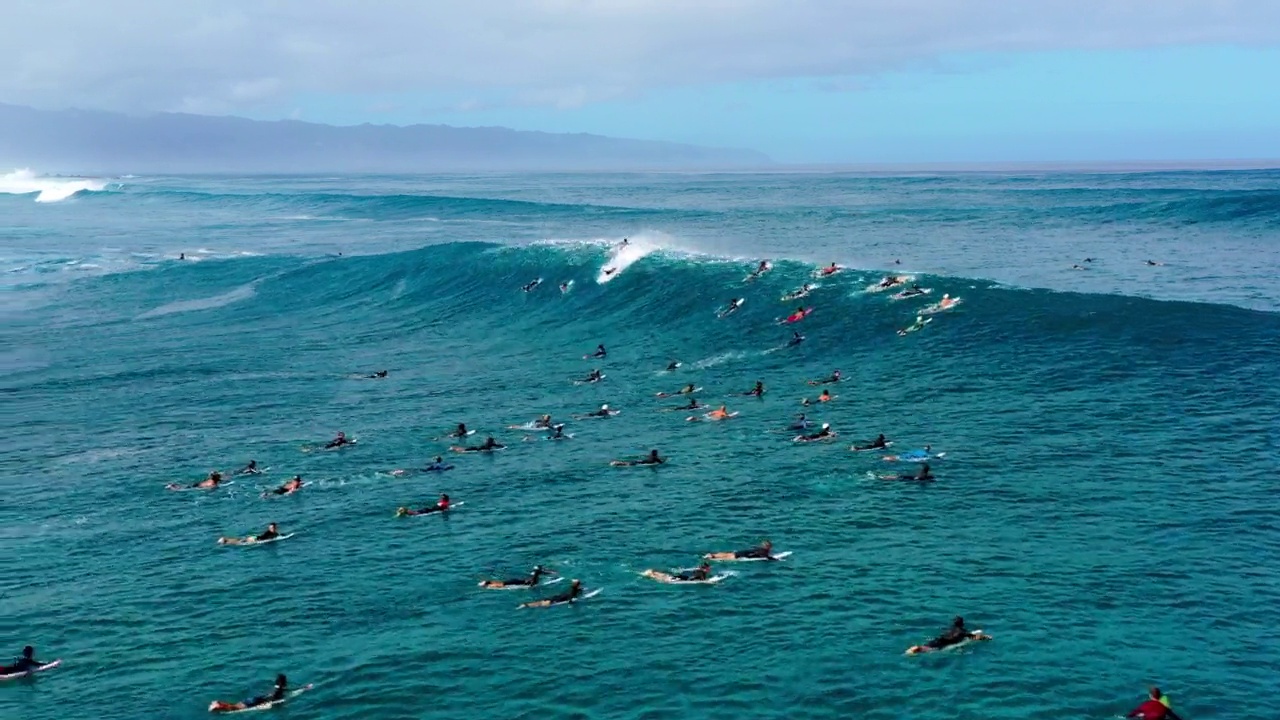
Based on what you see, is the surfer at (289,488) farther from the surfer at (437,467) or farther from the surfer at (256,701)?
the surfer at (256,701)

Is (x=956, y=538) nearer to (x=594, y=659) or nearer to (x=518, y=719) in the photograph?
(x=594, y=659)

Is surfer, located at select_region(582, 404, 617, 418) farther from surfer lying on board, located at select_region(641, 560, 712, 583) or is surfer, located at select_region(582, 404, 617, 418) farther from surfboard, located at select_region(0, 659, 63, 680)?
surfboard, located at select_region(0, 659, 63, 680)

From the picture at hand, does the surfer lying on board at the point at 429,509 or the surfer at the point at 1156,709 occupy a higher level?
the surfer lying on board at the point at 429,509

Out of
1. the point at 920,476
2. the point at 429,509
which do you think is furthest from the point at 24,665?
the point at 920,476

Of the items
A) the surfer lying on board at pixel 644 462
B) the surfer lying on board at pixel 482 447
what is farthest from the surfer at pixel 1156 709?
the surfer lying on board at pixel 482 447

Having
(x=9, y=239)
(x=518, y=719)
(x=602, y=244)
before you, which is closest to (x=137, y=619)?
(x=518, y=719)

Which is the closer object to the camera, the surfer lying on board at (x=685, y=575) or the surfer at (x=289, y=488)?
the surfer lying on board at (x=685, y=575)

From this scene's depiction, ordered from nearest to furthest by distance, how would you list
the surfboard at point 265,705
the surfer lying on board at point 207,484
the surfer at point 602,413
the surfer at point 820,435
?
the surfboard at point 265,705 → the surfer lying on board at point 207,484 → the surfer at point 820,435 → the surfer at point 602,413

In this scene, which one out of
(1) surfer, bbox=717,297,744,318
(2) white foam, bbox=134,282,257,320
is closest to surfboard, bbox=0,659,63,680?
(1) surfer, bbox=717,297,744,318
